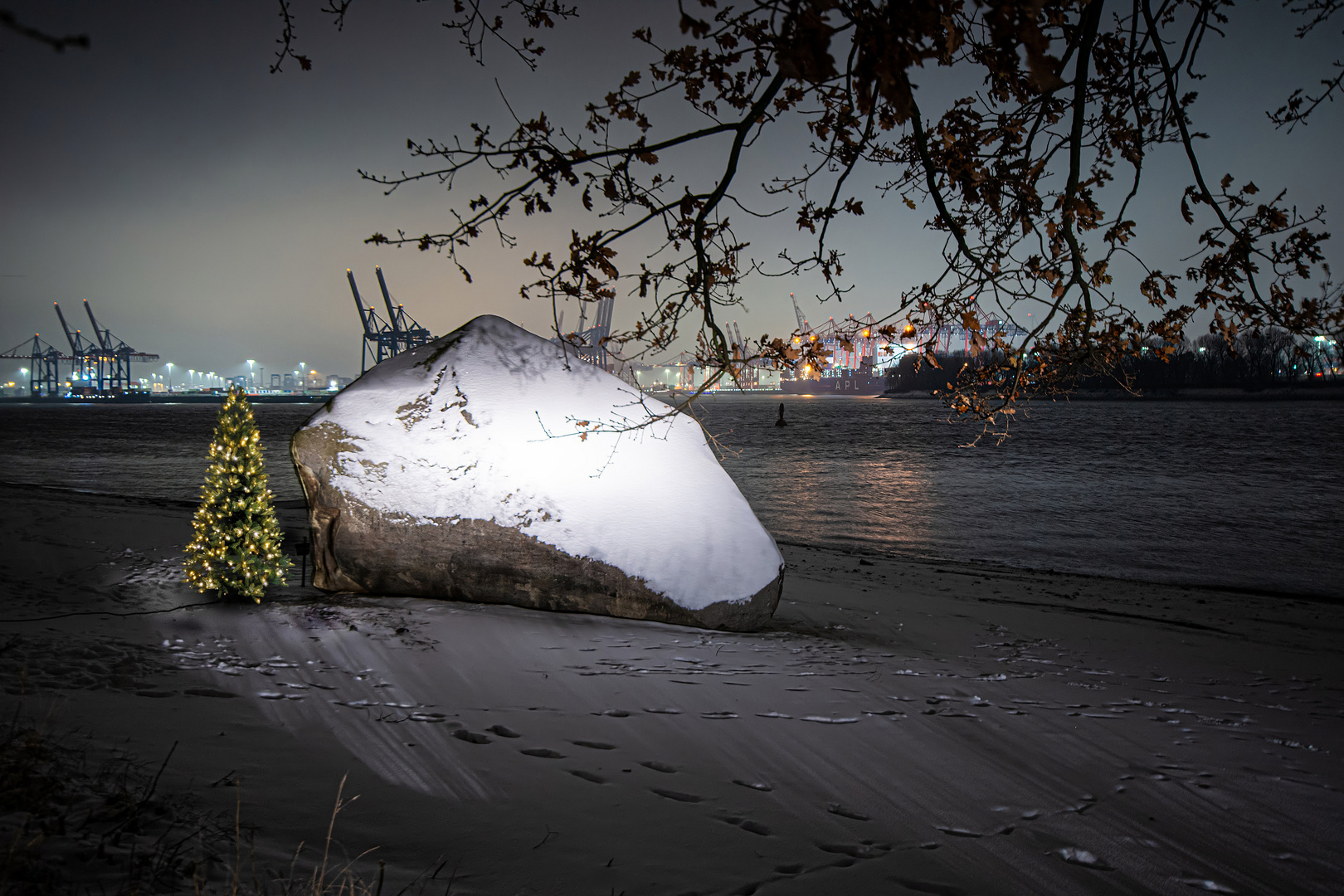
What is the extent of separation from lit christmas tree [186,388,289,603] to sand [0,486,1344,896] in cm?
30

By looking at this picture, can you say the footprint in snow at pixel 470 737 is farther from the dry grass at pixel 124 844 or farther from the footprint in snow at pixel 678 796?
the footprint in snow at pixel 678 796

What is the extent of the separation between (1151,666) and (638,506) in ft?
14.8

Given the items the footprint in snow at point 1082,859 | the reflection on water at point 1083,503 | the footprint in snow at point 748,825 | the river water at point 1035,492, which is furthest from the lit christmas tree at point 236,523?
the footprint in snow at point 1082,859

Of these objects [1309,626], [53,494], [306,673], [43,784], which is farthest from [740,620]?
[53,494]

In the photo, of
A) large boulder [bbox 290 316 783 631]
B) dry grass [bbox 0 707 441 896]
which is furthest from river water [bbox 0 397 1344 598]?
dry grass [bbox 0 707 441 896]

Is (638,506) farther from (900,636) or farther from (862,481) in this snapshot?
(862,481)

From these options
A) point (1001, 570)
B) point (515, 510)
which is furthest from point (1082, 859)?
point (1001, 570)

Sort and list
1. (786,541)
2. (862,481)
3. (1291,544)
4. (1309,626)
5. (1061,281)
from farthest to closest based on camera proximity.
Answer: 1. (862,481)
2. (1291,544)
3. (786,541)
4. (1309,626)
5. (1061,281)

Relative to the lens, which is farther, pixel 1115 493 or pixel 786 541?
pixel 1115 493

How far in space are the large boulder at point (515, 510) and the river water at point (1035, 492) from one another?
109 centimetres

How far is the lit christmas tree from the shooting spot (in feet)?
19.8

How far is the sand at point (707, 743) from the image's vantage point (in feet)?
8.66

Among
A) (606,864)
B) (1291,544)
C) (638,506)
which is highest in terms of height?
(638,506)

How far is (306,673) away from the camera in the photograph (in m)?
4.26
